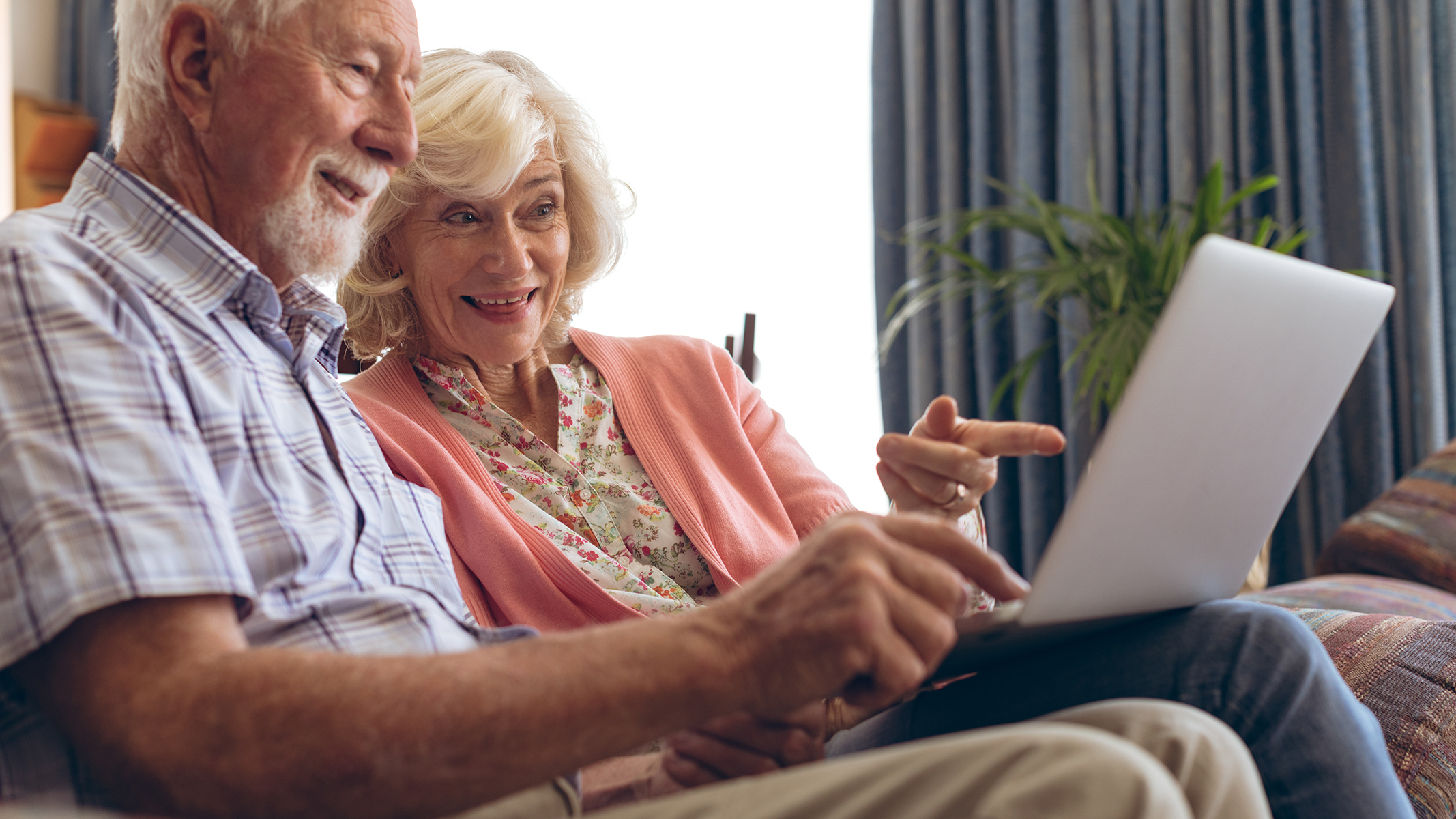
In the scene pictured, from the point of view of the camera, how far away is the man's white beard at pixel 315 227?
35.7 inches

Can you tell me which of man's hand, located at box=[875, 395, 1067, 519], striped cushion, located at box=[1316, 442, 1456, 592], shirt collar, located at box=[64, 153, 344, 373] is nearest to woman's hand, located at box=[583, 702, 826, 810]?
man's hand, located at box=[875, 395, 1067, 519]

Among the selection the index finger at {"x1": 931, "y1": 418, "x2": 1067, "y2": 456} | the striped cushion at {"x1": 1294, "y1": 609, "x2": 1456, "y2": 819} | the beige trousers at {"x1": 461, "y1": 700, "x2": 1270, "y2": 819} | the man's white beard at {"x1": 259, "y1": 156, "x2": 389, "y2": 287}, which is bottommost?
the striped cushion at {"x1": 1294, "y1": 609, "x2": 1456, "y2": 819}

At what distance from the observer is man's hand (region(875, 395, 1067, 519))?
101 cm

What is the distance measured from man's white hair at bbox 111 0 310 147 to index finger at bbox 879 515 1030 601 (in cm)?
66

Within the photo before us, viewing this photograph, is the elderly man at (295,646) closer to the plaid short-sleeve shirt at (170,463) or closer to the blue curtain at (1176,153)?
the plaid short-sleeve shirt at (170,463)

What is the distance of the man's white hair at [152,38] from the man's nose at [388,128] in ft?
0.37

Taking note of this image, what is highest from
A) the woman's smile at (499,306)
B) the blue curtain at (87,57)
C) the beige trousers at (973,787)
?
the blue curtain at (87,57)

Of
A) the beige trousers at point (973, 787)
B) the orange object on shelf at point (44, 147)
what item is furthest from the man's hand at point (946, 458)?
the orange object on shelf at point (44, 147)

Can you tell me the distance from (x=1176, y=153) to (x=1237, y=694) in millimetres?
2219

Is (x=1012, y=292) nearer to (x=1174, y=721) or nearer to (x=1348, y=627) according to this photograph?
(x=1348, y=627)

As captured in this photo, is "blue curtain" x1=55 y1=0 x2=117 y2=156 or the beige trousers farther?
"blue curtain" x1=55 y1=0 x2=117 y2=156

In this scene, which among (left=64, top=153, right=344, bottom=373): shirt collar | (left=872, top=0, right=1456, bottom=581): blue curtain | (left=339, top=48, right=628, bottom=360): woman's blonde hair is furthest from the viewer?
(left=872, top=0, right=1456, bottom=581): blue curtain

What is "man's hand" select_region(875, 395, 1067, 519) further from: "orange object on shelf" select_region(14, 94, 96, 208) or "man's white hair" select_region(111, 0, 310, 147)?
"orange object on shelf" select_region(14, 94, 96, 208)

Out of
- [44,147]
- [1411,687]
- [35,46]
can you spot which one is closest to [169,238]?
[1411,687]
